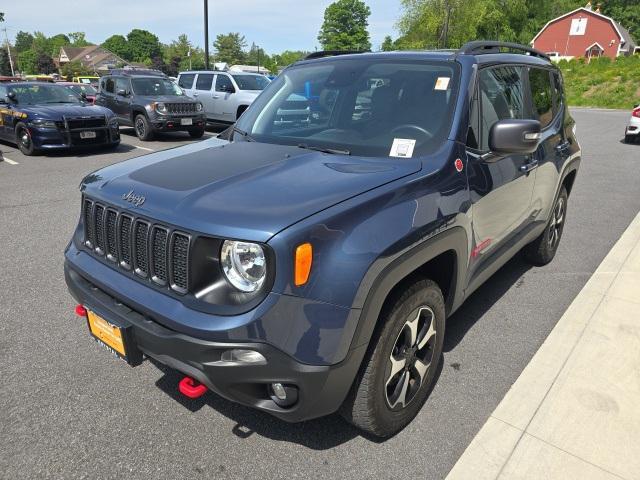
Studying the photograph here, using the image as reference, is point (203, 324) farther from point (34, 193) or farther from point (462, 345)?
point (34, 193)

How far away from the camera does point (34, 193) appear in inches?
286

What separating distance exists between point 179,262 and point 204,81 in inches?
539

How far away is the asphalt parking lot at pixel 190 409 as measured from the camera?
2256 millimetres

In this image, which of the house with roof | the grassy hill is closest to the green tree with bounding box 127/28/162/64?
the house with roof

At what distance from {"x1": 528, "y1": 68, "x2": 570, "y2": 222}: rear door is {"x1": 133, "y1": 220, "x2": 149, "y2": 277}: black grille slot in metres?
2.79

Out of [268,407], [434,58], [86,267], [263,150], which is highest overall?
[434,58]

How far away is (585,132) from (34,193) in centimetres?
1685

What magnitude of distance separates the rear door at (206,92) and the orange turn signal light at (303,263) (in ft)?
43.9

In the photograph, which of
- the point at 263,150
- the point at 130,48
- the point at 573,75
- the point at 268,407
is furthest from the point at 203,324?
the point at 130,48

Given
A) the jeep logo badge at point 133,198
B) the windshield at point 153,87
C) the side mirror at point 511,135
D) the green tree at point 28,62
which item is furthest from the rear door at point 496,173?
the green tree at point 28,62

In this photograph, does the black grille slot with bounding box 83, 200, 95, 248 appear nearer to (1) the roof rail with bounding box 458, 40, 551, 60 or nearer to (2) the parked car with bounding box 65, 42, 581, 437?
(2) the parked car with bounding box 65, 42, 581, 437

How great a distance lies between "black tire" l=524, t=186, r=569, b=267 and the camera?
14.4ft

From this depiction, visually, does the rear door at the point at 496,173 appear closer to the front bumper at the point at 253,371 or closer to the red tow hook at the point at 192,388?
the front bumper at the point at 253,371

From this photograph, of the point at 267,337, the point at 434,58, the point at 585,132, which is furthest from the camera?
the point at 585,132
